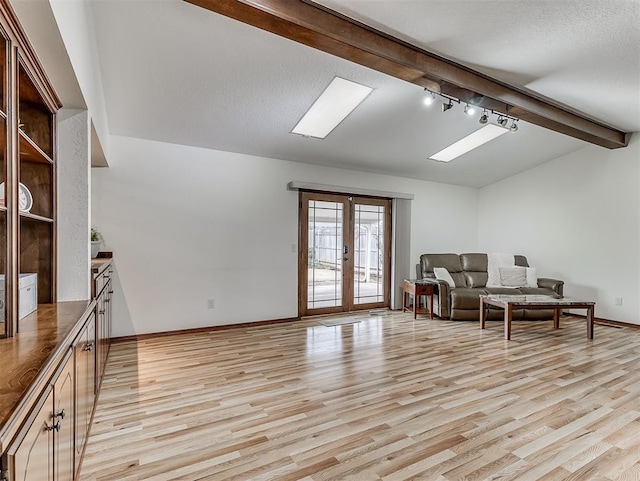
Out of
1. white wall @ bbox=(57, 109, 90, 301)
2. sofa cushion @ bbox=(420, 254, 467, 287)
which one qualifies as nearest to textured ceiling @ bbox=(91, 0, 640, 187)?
white wall @ bbox=(57, 109, 90, 301)

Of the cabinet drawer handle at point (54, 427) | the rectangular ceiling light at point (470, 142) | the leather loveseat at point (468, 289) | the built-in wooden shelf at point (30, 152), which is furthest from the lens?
the leather loveseat at point (468, 289)

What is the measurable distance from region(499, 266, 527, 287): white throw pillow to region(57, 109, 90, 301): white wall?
5.84 m

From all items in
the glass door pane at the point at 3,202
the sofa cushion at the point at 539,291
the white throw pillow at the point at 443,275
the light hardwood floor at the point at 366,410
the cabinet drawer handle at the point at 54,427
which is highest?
the glass door pane at the point at 3,202

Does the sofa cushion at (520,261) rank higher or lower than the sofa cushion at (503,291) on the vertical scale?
higher

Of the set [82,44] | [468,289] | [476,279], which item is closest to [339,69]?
[82,44]

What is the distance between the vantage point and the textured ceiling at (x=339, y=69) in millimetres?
2488

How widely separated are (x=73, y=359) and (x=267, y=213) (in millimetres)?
3554

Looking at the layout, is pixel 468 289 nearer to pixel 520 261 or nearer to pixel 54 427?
pixel 520 261

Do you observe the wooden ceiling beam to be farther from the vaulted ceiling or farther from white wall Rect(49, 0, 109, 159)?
white wall Rect(49, 0, 109, 159)

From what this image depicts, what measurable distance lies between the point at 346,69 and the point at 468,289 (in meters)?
3.91

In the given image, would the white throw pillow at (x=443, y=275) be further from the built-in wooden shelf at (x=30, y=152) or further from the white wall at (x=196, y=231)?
the built-in wooden shelf at (x=30, y=152)

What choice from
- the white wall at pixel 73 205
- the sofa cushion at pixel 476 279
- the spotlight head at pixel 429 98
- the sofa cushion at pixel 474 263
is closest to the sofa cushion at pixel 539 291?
the sofa cushion at pixel 476 279

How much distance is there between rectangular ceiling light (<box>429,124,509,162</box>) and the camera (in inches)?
198

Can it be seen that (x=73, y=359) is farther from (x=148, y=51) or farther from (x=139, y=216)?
(x=139, y=216)
